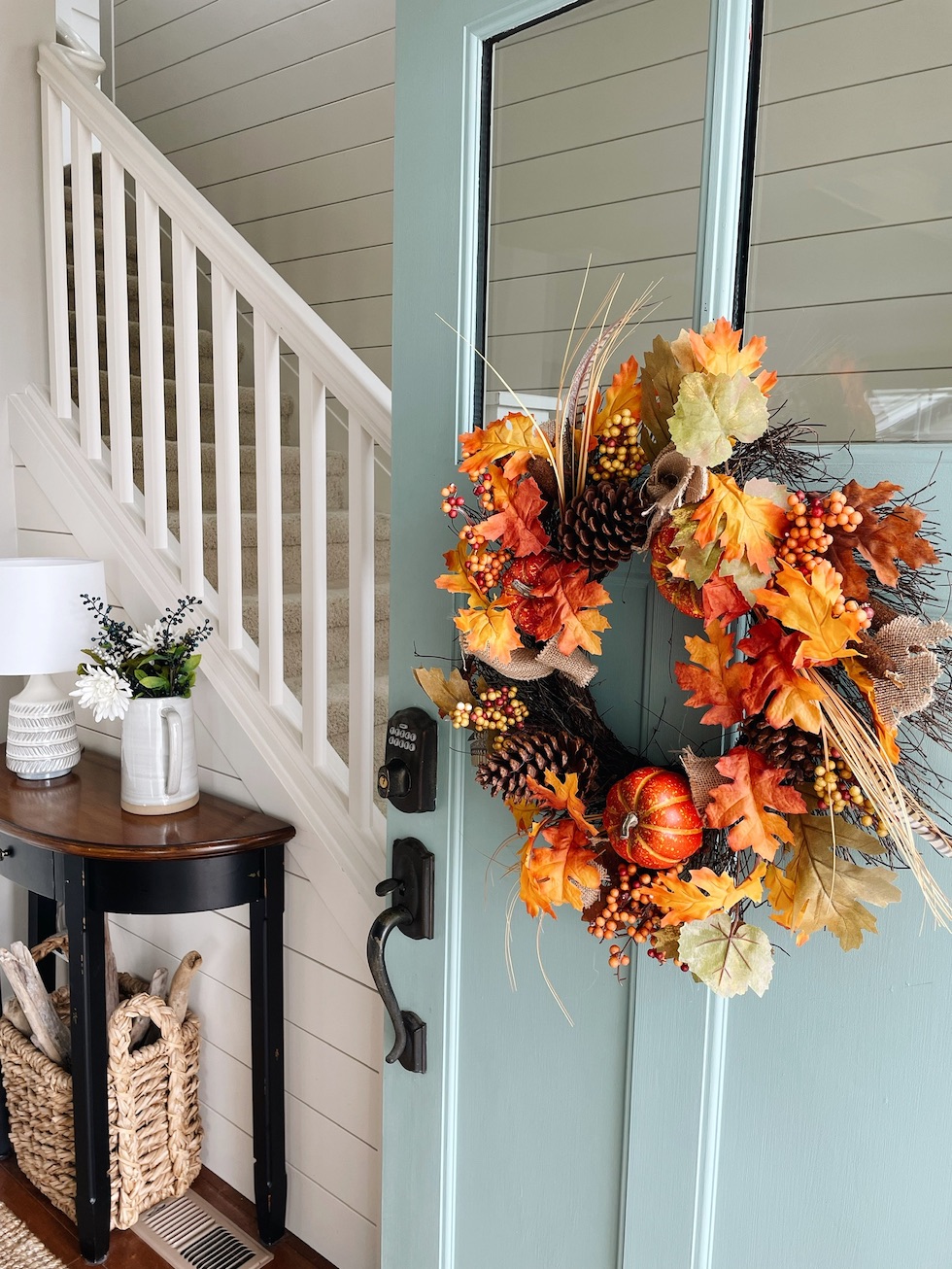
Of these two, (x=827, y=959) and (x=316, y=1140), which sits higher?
(x=827, y=959)

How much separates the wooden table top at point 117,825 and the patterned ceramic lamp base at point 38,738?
0.03 m

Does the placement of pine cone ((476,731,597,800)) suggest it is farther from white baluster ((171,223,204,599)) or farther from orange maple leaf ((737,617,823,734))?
white baluster ((171,223,204,599))

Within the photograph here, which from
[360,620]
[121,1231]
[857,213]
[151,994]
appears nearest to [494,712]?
[857,213]

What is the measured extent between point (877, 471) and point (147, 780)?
1.42 metres

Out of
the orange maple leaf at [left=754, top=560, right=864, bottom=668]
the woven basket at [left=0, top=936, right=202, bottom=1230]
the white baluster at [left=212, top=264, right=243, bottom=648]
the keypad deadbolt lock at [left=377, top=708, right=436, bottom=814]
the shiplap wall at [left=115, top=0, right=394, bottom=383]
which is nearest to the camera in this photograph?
the orange maple leaf at [left=754, top=560, right=864, bottom=668]

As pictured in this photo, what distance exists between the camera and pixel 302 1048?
1830mm

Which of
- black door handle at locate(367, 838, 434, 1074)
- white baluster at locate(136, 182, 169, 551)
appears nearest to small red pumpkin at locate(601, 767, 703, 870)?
black door handle at locate(367, 838, 434, 1074)

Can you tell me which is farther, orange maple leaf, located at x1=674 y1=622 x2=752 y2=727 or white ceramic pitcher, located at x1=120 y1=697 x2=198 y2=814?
white ceramic pitcher, located at x1=120 y1=697 x2=198 y2=814

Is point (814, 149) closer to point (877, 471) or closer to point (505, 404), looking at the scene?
point (877, 471)

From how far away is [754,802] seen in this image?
0.77 m

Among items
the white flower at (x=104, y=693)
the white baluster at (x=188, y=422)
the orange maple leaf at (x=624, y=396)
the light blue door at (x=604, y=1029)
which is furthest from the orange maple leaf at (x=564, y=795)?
the white baluster at (x=188, y=422)

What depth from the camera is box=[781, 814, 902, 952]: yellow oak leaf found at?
78cm

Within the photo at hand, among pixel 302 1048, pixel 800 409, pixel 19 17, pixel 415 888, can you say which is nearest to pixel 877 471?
pixel 800 409

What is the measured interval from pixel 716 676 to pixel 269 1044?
136 cm
